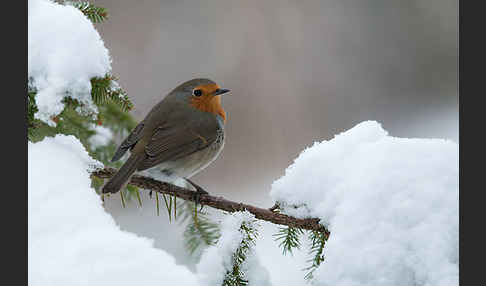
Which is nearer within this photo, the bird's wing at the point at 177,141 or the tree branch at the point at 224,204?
the tree branch at the point at 224,204

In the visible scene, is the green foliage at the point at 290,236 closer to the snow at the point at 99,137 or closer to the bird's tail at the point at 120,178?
the bird's tail at the point at 120,178

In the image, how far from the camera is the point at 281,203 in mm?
1634

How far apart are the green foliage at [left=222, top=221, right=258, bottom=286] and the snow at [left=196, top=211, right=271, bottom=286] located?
0.04 ft

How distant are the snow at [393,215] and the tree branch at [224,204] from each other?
0.23 feet

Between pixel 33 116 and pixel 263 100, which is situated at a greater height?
pixel 263 100

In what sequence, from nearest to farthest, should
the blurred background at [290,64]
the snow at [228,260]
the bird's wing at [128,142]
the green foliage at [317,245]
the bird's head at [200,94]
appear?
the snow at [228,260] < the green foliage at [317,245] < the bird's wing at [128,142] < the bird's head at [200,94] < the blurred background at [290,64]

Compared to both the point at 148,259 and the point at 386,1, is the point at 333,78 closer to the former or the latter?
the point at 386,1

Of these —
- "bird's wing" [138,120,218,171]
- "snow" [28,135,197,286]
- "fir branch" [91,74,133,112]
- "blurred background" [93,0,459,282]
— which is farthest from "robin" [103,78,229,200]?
"blurred background" [93,0,459,282]

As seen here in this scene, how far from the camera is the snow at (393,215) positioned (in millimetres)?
1213

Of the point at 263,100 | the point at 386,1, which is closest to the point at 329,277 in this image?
the point at 263,100

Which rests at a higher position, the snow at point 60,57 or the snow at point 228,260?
the snow at point 60,57

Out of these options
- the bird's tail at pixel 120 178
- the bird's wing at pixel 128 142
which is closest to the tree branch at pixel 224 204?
the bird's tail at pixel 120 178

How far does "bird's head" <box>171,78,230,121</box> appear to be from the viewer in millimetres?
3020

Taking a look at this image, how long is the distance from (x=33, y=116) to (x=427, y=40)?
4.64m
